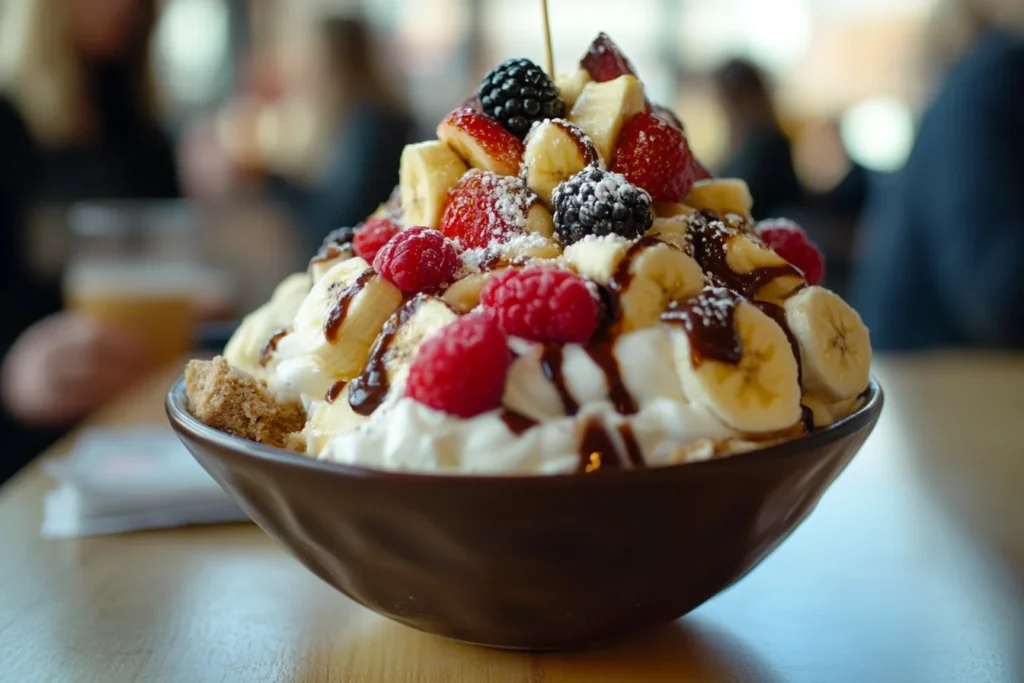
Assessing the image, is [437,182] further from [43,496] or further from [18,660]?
[43,496]

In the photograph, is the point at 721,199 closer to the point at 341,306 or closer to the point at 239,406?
the point at 341,306

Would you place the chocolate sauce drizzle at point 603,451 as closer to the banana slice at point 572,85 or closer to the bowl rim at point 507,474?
the bowl rim at point 507,474

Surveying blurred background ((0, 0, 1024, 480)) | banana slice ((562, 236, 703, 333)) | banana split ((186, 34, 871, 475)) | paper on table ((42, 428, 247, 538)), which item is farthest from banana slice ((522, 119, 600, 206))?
blurred background ((0, 0, 1024, 480))

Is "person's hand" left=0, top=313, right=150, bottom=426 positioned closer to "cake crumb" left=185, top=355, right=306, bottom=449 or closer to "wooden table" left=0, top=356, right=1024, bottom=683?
"wooden table" left=0, top=356, right=1024, bottom=683

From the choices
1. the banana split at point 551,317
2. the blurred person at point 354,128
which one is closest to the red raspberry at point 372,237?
the banana split at point 551,317

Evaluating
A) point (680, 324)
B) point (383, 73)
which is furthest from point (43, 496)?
point (383, 73)

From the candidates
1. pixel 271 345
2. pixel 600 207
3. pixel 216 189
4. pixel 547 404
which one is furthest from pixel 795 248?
pixel 216 189
